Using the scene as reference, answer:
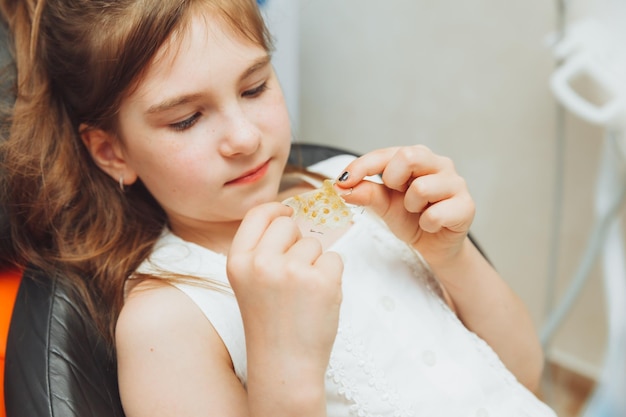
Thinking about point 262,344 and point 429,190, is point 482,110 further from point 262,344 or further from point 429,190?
point 262,344

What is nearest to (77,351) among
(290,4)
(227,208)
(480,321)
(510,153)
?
(227,208)

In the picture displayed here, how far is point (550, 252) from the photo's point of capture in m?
1.52

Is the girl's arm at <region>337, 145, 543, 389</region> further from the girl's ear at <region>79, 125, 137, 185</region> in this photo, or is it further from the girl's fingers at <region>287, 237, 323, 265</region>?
the girl's ear at <region>79, 125, 137, 185</region>

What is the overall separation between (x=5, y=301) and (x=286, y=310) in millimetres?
457

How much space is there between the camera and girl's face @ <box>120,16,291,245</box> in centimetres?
75

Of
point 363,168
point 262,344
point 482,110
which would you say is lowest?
point 482,110

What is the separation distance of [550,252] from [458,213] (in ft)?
2.79

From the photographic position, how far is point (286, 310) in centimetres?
64

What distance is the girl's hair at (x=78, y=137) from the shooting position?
30.2 inches

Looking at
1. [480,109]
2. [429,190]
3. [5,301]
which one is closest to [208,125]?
[429,190]

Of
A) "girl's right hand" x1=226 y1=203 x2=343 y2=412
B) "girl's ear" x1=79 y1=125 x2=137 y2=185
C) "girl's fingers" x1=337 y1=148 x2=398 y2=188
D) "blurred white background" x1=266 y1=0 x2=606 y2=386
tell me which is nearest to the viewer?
"girl's right hand" x1=226 y1=203 x2=343 y2=412

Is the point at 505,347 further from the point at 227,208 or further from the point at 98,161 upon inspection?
the point at 98,161

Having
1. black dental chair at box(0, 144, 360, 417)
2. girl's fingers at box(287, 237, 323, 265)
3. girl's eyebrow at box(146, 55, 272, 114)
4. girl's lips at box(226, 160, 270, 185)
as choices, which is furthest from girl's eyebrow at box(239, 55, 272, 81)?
black dental chair at box(0, 144, 360, 417)

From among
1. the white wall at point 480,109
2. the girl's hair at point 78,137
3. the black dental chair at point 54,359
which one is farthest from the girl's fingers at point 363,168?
the white wall at point 480,109
